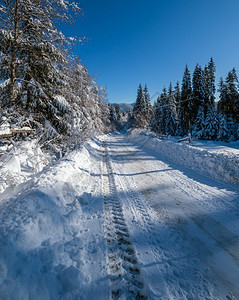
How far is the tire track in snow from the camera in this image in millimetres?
1816

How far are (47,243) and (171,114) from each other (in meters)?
36.1

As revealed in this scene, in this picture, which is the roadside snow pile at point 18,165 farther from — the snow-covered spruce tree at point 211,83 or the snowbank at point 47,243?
the snow-covered spruce tree at point 211,83

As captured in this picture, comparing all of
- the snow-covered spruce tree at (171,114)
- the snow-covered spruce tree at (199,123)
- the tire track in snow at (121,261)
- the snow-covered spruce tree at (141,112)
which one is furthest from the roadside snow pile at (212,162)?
the snow-covered spruce tree at (171,114)

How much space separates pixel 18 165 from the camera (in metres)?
4.22

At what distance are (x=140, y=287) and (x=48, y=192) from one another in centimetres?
263

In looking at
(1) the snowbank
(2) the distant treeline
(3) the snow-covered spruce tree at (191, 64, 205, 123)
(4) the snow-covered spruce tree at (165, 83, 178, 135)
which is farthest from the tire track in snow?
(4) the snow-covered spruce tree at (165, 83, 178, 135)

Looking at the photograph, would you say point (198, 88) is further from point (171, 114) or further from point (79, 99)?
point (79, 99)

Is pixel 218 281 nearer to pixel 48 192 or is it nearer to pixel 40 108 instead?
pixel 48 192

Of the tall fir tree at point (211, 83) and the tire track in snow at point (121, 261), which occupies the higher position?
the tall fir tree at point (211, 83)

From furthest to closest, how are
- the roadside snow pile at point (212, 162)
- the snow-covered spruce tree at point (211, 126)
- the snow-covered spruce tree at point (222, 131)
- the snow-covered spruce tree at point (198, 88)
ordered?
the snow-covered spruce tree at point (198, 88)
the snow-covered spruce tree at point (211, 126)
the snow-covered spruce tree at point (222, 131)
the roadside snow pile at point (212, 162)

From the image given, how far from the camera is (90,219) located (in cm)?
321

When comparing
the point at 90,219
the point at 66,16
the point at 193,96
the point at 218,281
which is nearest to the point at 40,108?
the point at 66,16

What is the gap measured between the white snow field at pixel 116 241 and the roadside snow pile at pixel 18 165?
0.26 ft

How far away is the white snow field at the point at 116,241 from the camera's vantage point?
1.79m
